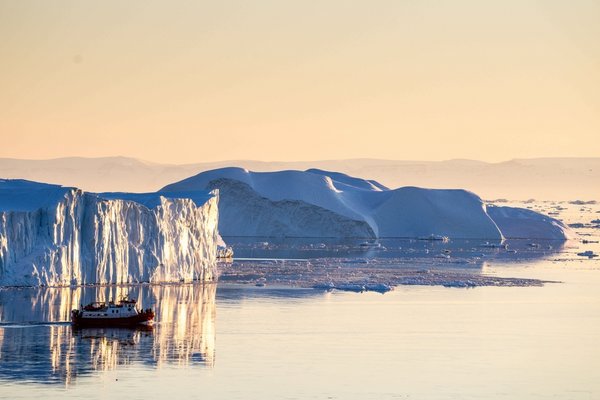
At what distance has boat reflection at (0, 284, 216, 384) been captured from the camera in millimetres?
24984

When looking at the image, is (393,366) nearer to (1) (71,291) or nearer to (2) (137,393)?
(2) (137,393)

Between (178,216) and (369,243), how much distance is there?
44.6 m

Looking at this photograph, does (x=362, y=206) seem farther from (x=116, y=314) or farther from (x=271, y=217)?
(x=116, y=314)

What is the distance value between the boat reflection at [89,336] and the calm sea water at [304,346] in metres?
0.04

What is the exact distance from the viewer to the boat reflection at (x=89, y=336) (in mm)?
24984

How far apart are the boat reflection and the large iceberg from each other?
A: 3.87 feet

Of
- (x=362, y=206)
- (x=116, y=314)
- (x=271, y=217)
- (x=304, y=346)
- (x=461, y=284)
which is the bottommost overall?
(x=304, y=346)

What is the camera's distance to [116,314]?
3216 centimetres

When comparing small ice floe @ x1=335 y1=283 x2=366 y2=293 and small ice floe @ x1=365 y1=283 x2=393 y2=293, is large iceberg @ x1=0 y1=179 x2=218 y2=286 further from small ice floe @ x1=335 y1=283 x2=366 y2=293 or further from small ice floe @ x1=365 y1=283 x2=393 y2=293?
small ice floe @ x1=365 y1=283 x2=393 y2=293

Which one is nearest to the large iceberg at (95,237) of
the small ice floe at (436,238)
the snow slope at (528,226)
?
the small ice floe at (436,238)

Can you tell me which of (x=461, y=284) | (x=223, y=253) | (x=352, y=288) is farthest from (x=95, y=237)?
(x=223, y=253)

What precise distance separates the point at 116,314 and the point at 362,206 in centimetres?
7399

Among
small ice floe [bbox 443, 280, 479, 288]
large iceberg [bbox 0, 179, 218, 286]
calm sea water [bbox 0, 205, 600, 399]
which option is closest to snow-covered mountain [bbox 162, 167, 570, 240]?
large iceberg [bbox 0, 179, 218, 286]

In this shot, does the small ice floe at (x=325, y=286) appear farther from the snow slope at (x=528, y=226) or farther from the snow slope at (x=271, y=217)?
the snow slope at (x=528, y=226)
